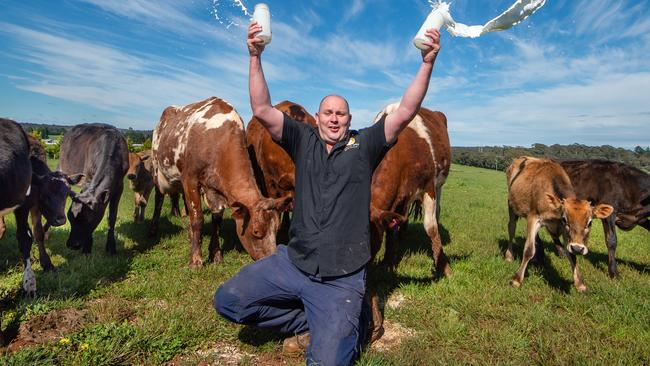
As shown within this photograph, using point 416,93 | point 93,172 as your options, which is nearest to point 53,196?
point 93,172

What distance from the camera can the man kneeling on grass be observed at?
3219mm

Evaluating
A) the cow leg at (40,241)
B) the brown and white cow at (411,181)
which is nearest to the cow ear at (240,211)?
the brown and white cow at (411,181)

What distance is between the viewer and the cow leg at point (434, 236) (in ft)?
20.4

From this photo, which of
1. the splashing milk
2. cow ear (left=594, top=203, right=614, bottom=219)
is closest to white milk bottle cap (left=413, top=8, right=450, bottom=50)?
the splashing milk

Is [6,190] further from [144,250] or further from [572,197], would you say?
[572,197]

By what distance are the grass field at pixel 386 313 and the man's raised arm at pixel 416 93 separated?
205 cm

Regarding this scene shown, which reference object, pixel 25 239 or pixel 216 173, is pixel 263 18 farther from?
pixel 25 239

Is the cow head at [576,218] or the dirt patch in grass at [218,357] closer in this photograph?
the dirt patch in grass at [218,357]

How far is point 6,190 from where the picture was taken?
4262 millimetres

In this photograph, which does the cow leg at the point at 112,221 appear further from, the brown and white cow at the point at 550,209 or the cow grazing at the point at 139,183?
the brown and white cow at the point at 550,209

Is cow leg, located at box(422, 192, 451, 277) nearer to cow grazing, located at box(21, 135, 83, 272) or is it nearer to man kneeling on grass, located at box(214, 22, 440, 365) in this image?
man kneeling on grass, located at box(214, 22, 440, 365)

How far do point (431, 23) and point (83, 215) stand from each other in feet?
19.1


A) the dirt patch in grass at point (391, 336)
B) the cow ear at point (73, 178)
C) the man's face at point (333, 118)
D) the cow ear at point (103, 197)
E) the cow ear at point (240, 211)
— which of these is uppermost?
the man's face at point (333, 118)

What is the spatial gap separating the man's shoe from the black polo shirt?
82cm
